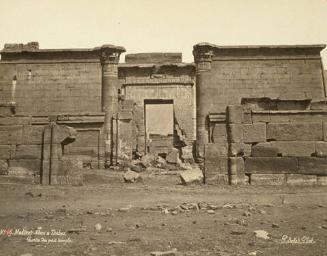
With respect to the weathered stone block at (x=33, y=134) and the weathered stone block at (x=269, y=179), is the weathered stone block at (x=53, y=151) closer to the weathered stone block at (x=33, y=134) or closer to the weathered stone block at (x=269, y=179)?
the weathered stone block at (x=33, y=134)

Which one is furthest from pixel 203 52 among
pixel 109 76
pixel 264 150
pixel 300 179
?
pixel 300 179

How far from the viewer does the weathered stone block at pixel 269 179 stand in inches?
391

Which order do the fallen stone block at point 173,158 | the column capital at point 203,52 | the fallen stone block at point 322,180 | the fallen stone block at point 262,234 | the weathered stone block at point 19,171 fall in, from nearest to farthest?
1. the fallen stone block at point 262,234
2. the fallen stone block at point 322,180
3. the weathered stone block at point 19,171
4. the fallen stone block at point 173,158
5. the column capital at point 203,52

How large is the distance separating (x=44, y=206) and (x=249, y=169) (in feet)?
A: 16.5

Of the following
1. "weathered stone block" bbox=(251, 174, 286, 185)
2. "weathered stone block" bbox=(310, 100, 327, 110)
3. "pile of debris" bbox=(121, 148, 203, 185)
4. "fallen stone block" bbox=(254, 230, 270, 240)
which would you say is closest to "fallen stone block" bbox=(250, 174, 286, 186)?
"weathered stone block" bbox=(251, 174, 286, 185)

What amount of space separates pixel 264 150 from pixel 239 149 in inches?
24.7

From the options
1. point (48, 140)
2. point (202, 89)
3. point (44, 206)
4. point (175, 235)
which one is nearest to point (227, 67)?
point (202, 89)

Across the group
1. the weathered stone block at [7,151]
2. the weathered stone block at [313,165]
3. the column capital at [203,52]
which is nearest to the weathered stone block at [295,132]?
the weathered stone block at [313,165]

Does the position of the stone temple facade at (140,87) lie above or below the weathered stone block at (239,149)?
above

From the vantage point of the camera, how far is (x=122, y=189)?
957 centimetres

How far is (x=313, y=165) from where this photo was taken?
32.6 ft

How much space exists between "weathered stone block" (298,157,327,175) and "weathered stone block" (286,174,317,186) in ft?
0.41

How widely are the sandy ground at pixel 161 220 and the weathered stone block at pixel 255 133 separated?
4.34 ft
